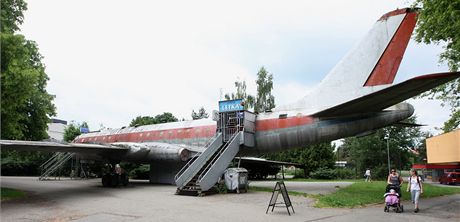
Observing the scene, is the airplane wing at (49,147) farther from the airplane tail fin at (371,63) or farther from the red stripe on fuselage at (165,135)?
the airplane tail fin at (371,63)

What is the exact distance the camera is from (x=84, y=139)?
101ft

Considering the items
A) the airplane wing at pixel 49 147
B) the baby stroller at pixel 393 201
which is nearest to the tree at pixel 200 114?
the airplane wing at pixel 49 147

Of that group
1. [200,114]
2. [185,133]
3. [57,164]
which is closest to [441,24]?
[185,133]

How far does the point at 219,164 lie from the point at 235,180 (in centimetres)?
104

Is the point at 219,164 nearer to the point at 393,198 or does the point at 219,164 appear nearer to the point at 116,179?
the point at 116,179

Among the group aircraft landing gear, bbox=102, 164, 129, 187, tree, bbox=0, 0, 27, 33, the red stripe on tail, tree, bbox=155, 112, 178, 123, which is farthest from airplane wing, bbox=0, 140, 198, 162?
tree, bbox=155, 112, 178, 123

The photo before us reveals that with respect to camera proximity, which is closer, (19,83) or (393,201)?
(393,201)

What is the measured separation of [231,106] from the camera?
1884 cm

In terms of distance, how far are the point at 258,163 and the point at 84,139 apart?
611 inches

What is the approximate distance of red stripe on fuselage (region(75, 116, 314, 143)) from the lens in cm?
1705

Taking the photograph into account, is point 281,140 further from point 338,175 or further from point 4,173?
point 4,173

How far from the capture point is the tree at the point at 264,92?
1731 inches

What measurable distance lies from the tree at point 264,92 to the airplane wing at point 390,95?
27.9 meters

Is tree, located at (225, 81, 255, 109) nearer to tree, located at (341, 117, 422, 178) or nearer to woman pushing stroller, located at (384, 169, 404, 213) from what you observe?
tree, located at (341, 117, 422, 178)
